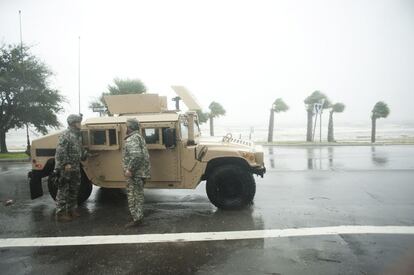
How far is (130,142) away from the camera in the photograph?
554 centimetres

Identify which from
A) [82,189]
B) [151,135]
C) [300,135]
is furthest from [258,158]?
[300,135]

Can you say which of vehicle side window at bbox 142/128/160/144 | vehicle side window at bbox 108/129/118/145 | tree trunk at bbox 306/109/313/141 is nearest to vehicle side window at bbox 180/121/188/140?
vehicle side window at bbox 142/128/160/144

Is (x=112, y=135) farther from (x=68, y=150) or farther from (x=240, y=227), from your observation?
(x=240, y=227)

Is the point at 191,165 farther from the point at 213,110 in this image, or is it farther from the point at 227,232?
the point at 213,110

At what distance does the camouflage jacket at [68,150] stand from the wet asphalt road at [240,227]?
100cm

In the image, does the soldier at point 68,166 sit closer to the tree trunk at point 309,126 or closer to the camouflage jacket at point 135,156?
the camouflage jacket at point 135,156

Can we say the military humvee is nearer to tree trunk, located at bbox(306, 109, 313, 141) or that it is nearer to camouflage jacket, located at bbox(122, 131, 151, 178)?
camouflage jacket, located at bbox(122, 131, 151, 178)

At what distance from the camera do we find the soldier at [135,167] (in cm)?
549

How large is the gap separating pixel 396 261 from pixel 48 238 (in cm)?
459

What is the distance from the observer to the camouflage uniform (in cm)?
582

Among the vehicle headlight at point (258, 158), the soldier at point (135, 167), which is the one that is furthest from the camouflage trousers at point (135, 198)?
the vehicle headlight at point (258, 158)

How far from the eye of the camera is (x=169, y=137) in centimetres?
606

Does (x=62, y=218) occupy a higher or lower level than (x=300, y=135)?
higher

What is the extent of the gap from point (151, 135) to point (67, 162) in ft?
4.90
